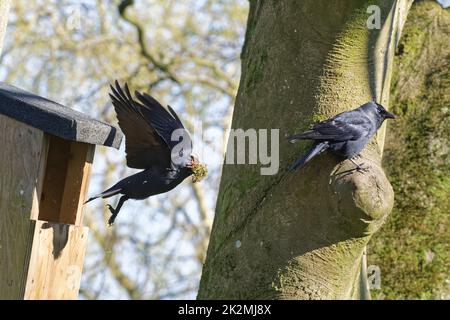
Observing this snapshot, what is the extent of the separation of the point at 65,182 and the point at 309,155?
3.83ft

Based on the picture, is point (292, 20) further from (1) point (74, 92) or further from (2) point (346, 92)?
(1) point (74, 92)

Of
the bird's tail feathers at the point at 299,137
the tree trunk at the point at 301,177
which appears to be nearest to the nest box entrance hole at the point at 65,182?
the tree trunk at the point at 301,177

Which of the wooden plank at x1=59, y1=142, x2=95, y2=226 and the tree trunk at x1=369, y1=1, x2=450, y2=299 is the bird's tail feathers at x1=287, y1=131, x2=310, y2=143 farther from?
the tree trunk at x1=369, y1=1, x2=450, y2=299

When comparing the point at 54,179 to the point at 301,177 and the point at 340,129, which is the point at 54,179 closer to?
the point at 301,177

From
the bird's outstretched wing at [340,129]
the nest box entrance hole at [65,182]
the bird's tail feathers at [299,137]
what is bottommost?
the nest box entrance hole at [65,182]

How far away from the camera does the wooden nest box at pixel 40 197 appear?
3268 mm

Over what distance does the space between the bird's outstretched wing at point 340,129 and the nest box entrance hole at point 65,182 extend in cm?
99

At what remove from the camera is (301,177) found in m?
3.47

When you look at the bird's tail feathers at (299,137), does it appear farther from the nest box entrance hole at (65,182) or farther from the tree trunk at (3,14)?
the tree trunk at (3,14)

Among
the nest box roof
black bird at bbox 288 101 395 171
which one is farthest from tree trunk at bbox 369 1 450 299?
the nest box roof

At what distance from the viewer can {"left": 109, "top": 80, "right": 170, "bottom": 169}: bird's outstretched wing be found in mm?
3666

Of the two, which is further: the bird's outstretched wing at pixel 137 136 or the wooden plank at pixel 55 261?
the bird's outstretched wing at pixel 137 136

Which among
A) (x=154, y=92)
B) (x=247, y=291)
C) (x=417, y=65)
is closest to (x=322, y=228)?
(x=247, y=291)

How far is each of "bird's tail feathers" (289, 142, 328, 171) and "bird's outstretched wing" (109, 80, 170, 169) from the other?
71 centimetres
